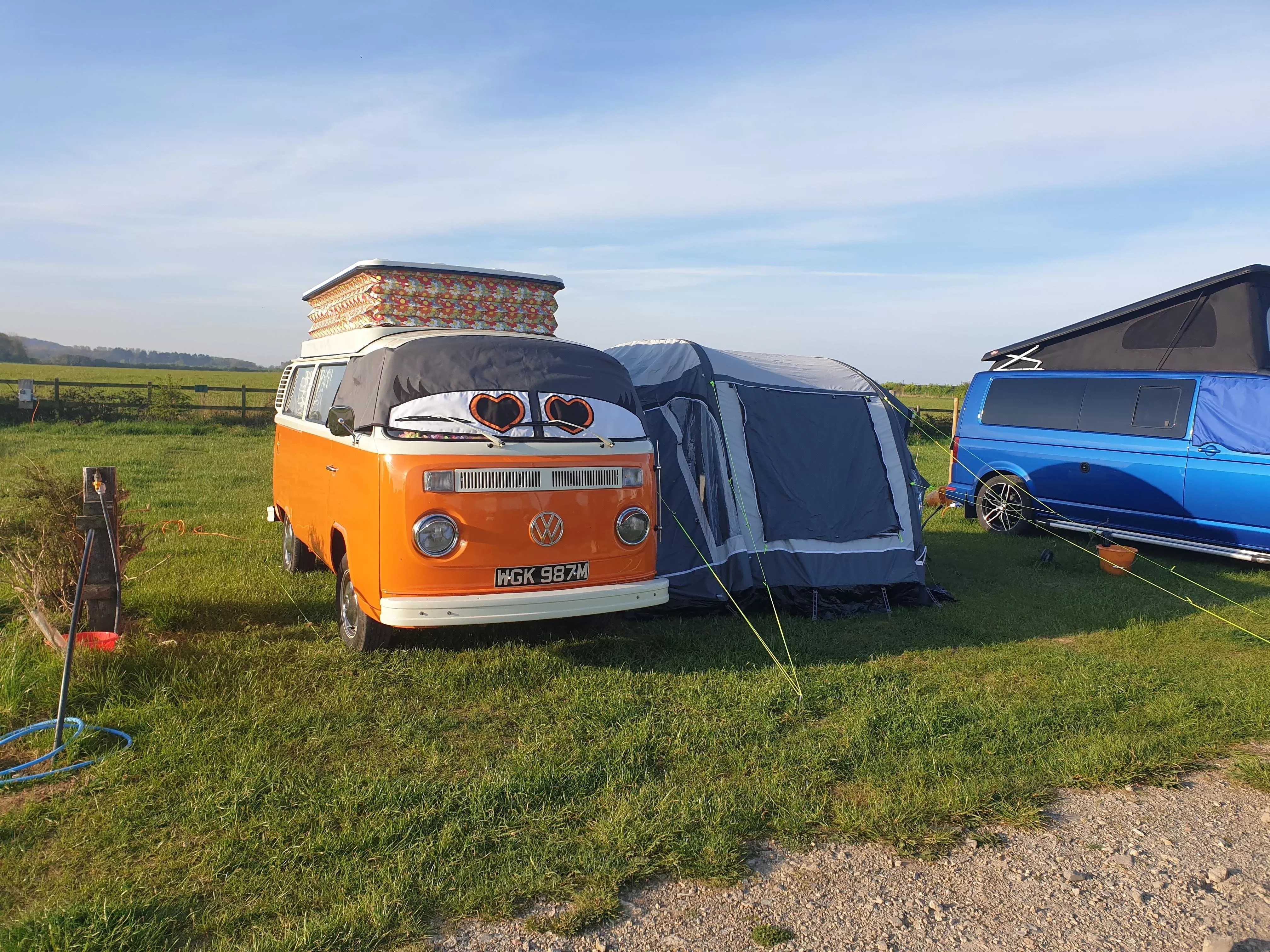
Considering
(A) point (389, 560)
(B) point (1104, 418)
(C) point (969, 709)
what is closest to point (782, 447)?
(C) point (969, 709)

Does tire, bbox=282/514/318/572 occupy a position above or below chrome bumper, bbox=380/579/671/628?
below

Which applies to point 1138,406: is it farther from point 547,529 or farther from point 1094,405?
point 547,529

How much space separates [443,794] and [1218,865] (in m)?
3.20

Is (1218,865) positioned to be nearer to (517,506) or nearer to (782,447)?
(517,506)

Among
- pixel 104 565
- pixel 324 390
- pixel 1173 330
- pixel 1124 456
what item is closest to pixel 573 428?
pixel 324 390

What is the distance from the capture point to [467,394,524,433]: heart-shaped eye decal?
5.07m

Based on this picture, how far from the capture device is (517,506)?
4938 mm

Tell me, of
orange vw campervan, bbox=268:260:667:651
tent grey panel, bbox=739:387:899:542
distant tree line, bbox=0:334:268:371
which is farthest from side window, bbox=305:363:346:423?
distant tree line, bbox=0:334:268:371

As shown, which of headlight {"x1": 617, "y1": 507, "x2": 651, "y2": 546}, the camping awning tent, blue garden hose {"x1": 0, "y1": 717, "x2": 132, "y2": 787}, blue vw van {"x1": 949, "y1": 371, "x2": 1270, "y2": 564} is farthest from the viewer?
blue vw van {"x1": 949, "y1": 371, "x2": 1270, "y2": 564}

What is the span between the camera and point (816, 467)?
730cm

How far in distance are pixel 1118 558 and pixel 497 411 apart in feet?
21.5

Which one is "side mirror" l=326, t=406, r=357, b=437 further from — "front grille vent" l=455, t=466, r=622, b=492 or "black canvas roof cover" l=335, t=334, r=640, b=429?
"front grille vent" l=455, t=466, r=622, b=492

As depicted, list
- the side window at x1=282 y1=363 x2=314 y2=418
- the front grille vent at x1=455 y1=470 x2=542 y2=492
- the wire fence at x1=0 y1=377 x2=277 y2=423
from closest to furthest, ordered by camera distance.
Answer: the front grille vent at x1=455 y1=470 x2=542 y2=492
the side window at x1=282 y1=363 x2=314 y2=418
the wire fence at x1=0 y1=377 x2=277 y2=423

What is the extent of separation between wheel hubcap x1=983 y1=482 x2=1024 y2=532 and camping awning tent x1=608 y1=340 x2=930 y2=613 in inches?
140
